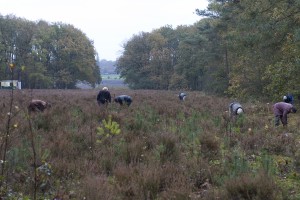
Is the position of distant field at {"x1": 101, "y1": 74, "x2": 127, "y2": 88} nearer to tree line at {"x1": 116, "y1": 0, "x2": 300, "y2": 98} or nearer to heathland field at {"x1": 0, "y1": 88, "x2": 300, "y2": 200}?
tree line at {"x1": 116, "y1": 0, "x2": 300, "y2": 98}

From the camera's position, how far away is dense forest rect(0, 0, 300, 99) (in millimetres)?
24578

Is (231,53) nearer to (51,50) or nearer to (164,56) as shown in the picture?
(164,56)

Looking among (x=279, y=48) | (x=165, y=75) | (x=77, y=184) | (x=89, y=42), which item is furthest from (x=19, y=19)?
(x=77, y=184)

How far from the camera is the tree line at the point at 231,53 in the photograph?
1656 centimetres

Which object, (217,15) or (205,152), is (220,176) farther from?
(217,15)

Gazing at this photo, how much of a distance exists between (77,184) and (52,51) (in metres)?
59.3

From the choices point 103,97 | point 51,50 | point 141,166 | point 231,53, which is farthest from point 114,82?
point 141,166

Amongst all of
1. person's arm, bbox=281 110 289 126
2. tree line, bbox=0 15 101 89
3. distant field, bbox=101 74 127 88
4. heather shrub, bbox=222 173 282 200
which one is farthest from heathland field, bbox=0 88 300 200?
distant field, bbox=101 74 127 88

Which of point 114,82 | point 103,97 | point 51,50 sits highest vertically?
point 51,50

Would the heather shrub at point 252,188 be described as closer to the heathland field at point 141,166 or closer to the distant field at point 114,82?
the heathland field at point 141,166

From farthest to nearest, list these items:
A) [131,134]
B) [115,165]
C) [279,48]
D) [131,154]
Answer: [279,48] → [131,134] → [131,154] → [115,165]

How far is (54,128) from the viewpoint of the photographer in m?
8.91

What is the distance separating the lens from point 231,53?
3291 centimetres

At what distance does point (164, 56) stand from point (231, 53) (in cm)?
2932
